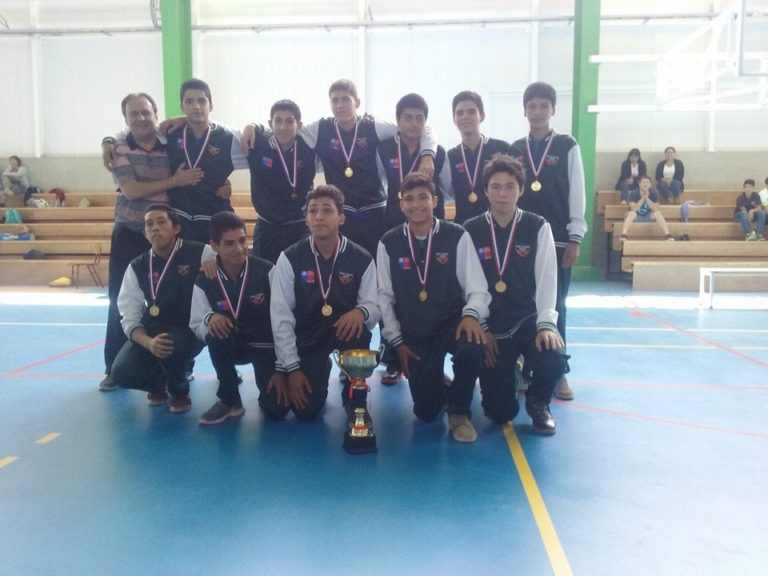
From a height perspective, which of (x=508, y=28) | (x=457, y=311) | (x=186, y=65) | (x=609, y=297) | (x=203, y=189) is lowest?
(x=609, y=297)

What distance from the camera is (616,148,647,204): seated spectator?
12.3m

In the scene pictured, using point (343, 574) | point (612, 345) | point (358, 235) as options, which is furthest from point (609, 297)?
point (343, 574)

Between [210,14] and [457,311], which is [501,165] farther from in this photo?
[210,14]

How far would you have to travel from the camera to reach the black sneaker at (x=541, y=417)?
348 centimetres

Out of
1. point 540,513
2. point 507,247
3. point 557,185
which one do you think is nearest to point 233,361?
point 507,247

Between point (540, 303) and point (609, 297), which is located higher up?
point (540, 303)

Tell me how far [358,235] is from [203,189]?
1.07 meters

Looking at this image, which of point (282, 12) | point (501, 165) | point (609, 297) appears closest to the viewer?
point (501, 165)

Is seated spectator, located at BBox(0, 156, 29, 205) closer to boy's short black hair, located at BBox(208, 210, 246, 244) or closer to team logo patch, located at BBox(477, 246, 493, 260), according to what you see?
boy's short black hair, located at BBox(208, 210, 246, 244)

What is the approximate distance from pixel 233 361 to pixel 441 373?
4.01 feet

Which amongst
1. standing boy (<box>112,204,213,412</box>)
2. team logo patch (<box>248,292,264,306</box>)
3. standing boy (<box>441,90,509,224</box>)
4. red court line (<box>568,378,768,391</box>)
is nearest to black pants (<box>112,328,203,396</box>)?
standing boy (<box>112,204,213,412</box>)

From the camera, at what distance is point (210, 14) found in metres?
13.8

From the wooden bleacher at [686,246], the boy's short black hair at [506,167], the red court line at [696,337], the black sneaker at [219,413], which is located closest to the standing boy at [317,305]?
the black sneaker at [219,413]

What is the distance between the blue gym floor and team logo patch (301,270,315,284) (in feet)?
2.73
